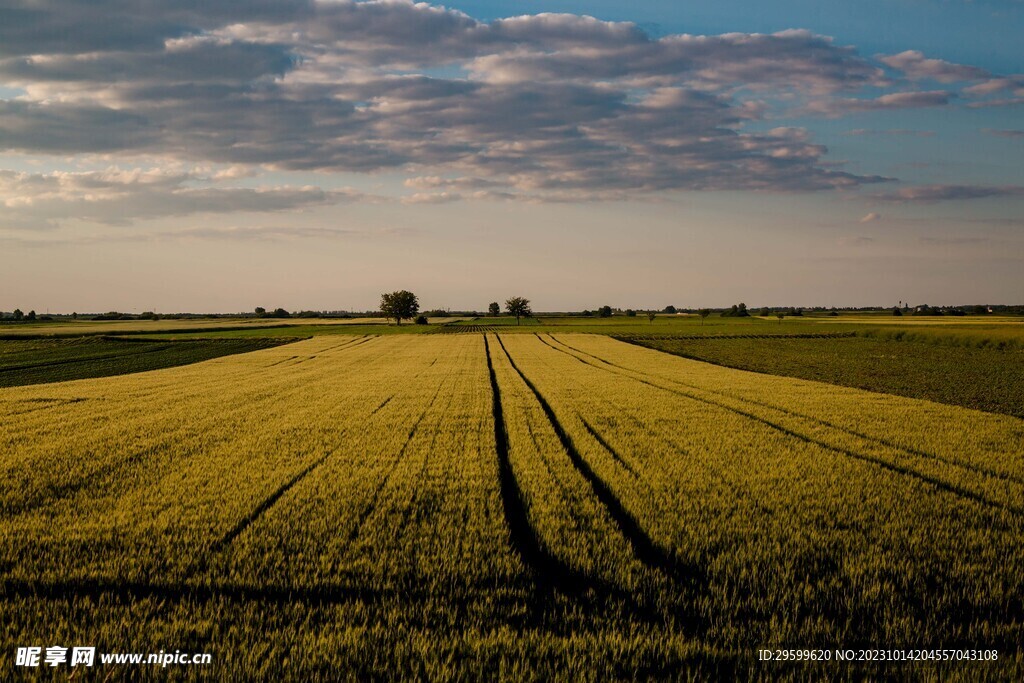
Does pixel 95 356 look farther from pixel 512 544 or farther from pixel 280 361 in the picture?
pixel 512 544

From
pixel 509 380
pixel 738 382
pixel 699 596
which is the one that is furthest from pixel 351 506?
pixel 738 382

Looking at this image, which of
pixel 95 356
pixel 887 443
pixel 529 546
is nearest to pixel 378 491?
pixel 529 546

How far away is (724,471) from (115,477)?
11.4m

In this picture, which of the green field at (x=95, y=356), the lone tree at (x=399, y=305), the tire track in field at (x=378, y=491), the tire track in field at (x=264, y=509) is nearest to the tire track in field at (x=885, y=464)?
the tire track in field at (x=378, y=491)

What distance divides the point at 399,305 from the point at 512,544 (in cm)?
15963

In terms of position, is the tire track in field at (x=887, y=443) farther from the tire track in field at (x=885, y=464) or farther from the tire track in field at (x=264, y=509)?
the tire track in field at (x=264, y=509)

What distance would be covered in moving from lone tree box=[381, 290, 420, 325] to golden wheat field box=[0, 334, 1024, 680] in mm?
148264

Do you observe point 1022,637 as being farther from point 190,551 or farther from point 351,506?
point 190,551

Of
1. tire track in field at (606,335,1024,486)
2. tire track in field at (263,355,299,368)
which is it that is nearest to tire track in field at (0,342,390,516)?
Answer: tire track in field at (606,335,1024,486)

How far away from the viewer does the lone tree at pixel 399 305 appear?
164375 mm

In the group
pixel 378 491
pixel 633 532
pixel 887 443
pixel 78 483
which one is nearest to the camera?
pixel 633 532

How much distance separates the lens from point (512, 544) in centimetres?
819

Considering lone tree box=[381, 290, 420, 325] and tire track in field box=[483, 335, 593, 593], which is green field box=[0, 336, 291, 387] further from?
lone tree box=[381, 290, 420, 325]

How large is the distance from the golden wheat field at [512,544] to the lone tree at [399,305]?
486 ft
